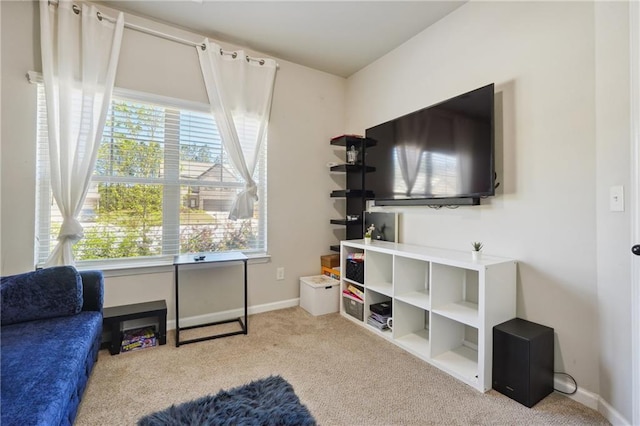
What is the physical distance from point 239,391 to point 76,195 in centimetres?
181

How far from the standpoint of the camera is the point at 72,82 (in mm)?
2160

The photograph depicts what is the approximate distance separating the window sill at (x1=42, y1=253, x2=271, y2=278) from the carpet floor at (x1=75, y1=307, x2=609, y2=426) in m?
0.58

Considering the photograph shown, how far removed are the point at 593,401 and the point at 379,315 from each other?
1.33 m

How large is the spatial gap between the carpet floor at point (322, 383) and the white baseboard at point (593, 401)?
37 millimetres


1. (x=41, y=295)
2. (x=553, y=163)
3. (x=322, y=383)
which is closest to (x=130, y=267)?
(x=41, y=295)

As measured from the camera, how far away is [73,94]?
7.27ft

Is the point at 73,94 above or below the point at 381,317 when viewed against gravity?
above

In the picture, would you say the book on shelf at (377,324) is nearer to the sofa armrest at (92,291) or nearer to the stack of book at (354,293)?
the stack of book at (354,293)

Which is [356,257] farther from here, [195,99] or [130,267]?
[195,99]

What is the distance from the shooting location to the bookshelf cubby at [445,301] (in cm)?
173

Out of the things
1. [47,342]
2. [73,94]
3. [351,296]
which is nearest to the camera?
[47,342]

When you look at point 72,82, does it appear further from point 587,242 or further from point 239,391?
point 587,242

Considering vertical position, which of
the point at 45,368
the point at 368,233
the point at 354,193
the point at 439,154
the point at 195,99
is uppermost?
the point at 195,99

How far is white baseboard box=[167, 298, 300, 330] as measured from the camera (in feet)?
8.57
